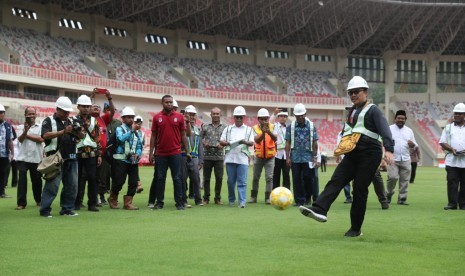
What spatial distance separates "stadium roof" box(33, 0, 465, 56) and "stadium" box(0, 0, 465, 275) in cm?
14

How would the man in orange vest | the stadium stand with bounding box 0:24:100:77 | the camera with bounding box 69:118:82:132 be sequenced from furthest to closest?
the stadium stand with bounding box 0:24:100:77
the man in orange vest
the camera with bounding box 69:118:82:132

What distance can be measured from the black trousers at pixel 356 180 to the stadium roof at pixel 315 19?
164 feet

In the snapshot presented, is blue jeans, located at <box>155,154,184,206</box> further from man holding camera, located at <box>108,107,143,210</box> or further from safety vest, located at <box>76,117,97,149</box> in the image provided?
safety vest, located at <box>76,117,97,149</box>

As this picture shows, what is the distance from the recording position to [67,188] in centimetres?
1234

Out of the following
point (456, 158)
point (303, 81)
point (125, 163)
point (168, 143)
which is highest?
point (303, 81)

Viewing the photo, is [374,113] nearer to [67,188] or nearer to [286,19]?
[67,188]

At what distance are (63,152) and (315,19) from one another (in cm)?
5958

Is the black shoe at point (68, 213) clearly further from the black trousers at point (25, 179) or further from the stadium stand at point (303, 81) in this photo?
the stadium stand at point (303, 81)

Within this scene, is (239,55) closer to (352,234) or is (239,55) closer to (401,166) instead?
(401,166)

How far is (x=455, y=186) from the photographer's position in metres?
14.8

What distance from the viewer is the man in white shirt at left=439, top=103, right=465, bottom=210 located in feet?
48.0

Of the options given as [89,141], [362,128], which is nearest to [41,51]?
[89,141]

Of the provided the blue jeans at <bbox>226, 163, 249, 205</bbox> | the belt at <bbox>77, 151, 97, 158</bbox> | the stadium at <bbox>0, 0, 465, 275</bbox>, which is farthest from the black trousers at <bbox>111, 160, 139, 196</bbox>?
the stadium at <bbox>0, 0, 465, 275</bbox>

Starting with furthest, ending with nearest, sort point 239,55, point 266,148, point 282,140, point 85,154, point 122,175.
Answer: point 239,55, point 282,140, point 266,148, point 122,175, point 85,154
